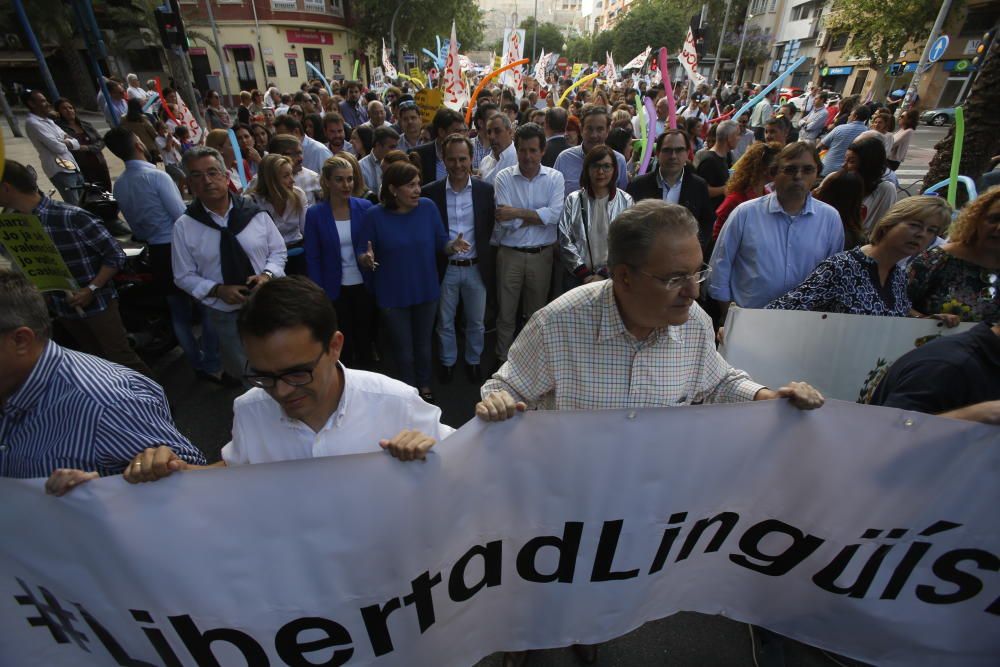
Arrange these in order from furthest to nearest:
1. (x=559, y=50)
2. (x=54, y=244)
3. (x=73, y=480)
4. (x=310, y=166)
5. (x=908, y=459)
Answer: (x=559, y=50) < (x=310, y=166) < (x=54, y=244) < (x=908, y=459) < (x=73, y=480)

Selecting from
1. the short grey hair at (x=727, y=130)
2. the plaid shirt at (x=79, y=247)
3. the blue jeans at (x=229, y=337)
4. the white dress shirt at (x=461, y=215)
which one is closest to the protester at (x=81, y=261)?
the plaid shirt at (x=79, y=247)

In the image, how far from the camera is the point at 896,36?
84.3 ft

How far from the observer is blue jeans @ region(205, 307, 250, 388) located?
3.32 m

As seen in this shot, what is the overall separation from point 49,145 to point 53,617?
28.4 ft

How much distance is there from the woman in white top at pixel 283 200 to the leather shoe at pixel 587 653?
3.39m

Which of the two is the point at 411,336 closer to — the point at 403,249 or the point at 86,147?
the point at 403,249

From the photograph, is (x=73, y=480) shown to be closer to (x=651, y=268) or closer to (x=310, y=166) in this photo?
(x=651, y=268)

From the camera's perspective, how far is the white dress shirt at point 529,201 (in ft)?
13.3

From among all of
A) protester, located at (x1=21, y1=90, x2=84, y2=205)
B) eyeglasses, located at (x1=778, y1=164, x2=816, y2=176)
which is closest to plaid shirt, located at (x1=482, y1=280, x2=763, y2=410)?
eyeglasses, located at (x1=778, y1=164, x2=816, y2=176)

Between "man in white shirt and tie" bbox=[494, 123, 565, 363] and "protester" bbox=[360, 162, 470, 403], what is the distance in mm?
552

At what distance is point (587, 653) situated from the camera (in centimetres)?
212

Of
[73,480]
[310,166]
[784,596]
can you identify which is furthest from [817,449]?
[310,166]

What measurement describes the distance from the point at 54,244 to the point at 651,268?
11.4ft

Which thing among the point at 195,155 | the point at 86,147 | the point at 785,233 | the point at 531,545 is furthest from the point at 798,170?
the point at 86,147
